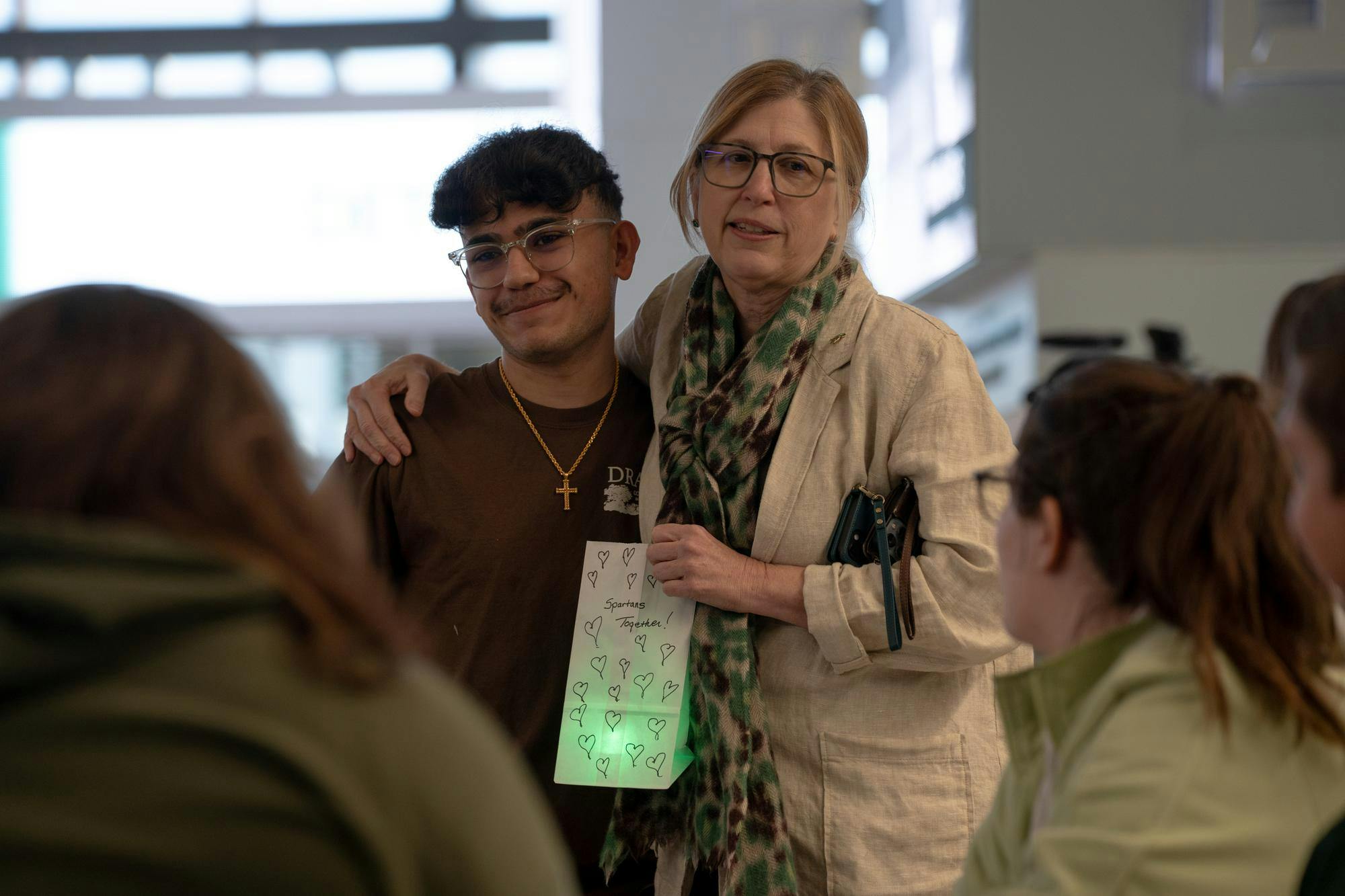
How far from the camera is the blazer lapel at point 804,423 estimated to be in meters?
1.66

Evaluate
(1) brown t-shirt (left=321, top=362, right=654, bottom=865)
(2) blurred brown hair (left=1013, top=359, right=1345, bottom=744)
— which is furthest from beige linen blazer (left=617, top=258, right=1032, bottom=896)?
(2) blurred brown hair (left=1013, top=359, right=1345, bottom=744)

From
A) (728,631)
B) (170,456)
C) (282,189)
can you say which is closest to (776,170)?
(728,631)

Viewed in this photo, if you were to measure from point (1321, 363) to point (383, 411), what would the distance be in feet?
4.51

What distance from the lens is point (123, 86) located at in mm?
5637

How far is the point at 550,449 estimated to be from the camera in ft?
6.49

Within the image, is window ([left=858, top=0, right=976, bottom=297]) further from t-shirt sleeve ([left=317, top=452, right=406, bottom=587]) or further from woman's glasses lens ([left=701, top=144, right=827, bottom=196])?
t-shirt sleeve ([left=317, top=452, right=406, bottom=587])

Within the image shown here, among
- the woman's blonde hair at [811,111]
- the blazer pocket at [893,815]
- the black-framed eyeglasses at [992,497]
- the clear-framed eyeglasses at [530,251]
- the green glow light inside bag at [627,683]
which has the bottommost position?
the blazer pocket at [893,815]

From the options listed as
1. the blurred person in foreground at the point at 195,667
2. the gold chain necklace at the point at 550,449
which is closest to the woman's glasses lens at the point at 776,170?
the gold chain necklace at the point at 550,449

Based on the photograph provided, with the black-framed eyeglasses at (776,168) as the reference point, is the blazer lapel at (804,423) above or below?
below

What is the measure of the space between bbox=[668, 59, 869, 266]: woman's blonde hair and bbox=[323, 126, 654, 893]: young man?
283 millimetres

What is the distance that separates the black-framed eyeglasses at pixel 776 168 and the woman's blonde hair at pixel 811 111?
26mm

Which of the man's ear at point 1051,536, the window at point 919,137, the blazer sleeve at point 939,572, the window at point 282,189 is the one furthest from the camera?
the window at point 282,189

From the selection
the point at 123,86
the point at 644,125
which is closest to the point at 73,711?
the point at 644,125

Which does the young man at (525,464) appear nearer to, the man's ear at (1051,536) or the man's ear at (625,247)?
the man's ear at (625,247)
